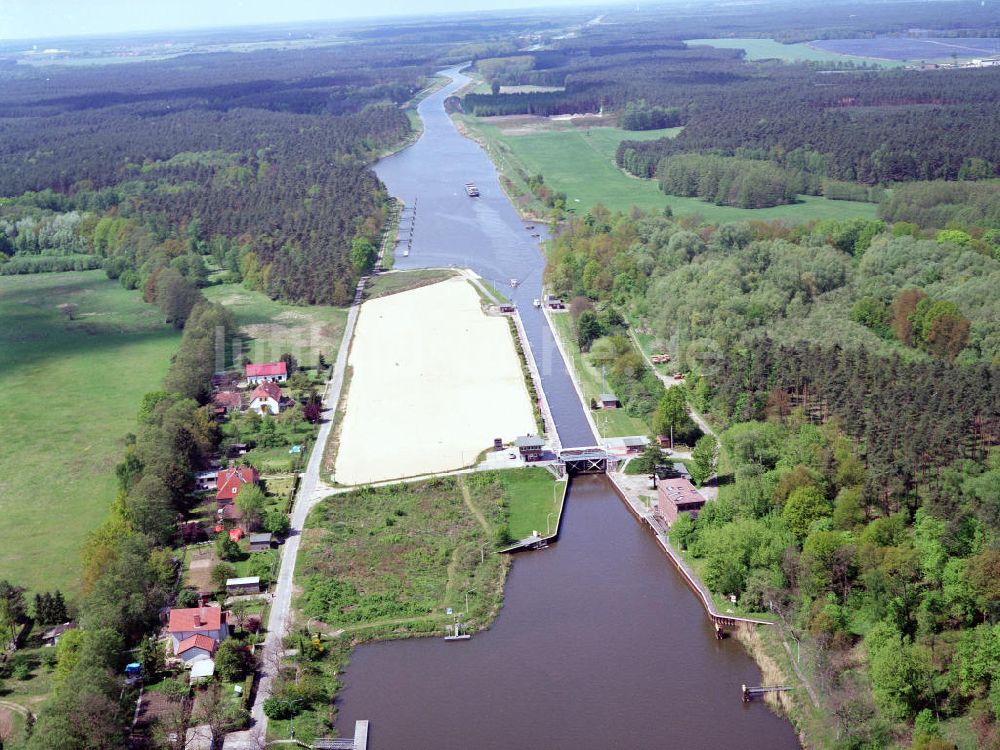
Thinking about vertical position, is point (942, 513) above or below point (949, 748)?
above

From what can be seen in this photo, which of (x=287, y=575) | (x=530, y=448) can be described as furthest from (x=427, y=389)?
(x=287, y=575)

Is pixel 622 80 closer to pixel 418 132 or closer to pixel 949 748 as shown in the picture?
pixel 418 132

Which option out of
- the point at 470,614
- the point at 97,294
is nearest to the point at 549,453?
the point at 470,614

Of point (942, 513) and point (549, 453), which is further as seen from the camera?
point (549, 453)

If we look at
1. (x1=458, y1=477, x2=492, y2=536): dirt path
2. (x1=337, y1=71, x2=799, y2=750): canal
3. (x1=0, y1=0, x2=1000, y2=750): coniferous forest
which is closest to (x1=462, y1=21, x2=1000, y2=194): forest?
(x1=0, y1=0, x2=1000, y2=750): coniferous forest

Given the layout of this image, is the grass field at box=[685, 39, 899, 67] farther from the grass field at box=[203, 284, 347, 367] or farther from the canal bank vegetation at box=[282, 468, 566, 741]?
the canal bank vegetation at box=[282, 468, 566, 741]

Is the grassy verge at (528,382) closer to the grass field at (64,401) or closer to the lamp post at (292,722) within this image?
the grass field at (64,401)
